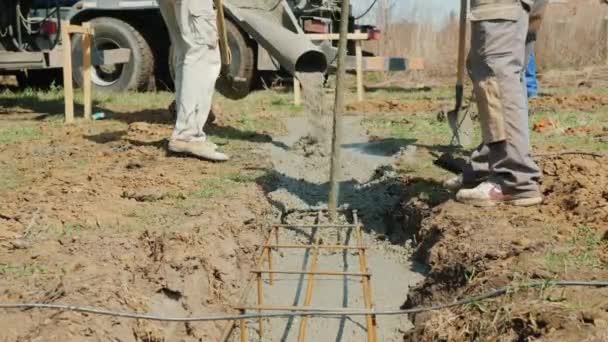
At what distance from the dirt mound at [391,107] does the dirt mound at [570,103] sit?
1.04 metres

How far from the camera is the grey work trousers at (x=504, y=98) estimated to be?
3375 millimetres

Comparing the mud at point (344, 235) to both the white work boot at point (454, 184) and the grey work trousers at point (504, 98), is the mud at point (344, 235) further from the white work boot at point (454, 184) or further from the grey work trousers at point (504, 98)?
the grey work trousers at point (504, 98)

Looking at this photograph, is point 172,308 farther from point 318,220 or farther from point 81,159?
point 81,159

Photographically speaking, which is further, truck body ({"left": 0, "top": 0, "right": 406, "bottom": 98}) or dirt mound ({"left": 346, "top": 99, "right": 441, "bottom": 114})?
truck body ({"left": 0, "top": 0, "right": 406, "bottom": 98})

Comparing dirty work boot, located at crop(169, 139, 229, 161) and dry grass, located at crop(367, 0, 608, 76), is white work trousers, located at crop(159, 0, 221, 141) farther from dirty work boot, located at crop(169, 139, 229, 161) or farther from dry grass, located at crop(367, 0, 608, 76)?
dry grass, located at crop(367, 0, 608, 76)

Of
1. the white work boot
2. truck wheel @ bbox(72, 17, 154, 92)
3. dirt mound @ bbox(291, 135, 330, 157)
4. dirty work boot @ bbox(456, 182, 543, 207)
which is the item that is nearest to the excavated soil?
dirt mound @ bbox(291, 135, 330, 157)

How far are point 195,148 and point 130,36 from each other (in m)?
4.81

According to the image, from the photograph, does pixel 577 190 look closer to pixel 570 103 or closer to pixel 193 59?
pixel 193 59

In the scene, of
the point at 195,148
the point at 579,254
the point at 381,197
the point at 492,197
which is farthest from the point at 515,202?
the point at 195,148

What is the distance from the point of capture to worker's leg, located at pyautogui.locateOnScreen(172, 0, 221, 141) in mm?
4566

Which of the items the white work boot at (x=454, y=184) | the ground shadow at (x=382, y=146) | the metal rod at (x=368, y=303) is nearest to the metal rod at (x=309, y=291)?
the metal rod at (x=368, y=303)

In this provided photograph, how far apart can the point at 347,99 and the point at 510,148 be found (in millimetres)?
5585

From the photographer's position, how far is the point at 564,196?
3.54m

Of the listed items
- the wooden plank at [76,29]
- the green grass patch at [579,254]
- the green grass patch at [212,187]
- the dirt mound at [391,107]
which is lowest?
the green grass patch at [212,187]
